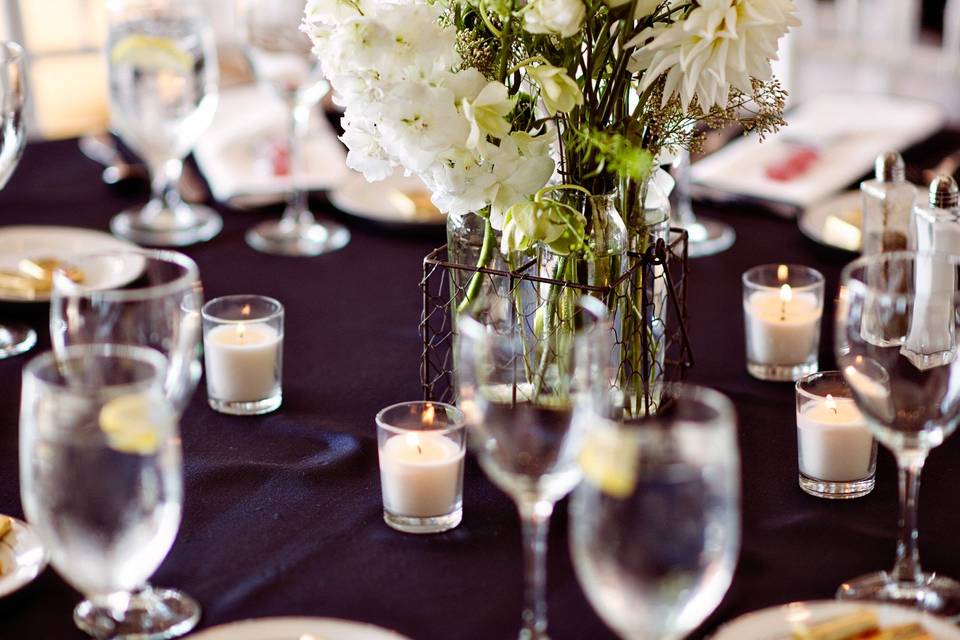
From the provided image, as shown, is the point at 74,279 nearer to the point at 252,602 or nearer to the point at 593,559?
the point at 252,602

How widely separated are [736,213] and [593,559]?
1156 mm

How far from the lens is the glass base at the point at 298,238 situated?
1.66 meters

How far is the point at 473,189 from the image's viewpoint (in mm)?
994

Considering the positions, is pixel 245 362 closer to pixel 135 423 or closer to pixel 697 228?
pixel 135 423

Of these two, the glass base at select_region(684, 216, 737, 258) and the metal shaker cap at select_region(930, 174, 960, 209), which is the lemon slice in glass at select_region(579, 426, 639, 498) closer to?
the metal shaker cap at select_region(930, 174, 960, 209)

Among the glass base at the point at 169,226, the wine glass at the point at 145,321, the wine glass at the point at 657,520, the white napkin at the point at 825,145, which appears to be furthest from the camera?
the white napkin at the point at 825,145

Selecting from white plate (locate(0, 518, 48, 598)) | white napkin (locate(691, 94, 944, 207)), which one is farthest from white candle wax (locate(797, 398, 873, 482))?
white napkin (locate(691, 94, 944, 207))

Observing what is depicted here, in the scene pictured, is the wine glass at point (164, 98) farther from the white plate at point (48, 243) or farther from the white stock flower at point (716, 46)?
the white stock flower at point (716, 46)

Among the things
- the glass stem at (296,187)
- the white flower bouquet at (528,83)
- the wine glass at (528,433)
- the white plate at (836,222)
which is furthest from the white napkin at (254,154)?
the wine glass at (528,433)

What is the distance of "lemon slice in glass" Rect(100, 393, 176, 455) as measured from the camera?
75 cm

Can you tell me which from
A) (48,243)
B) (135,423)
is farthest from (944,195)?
(48,243)

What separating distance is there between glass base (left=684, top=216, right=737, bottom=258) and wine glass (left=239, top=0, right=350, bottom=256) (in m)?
0.46

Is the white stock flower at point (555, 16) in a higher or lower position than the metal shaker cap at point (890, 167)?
higher

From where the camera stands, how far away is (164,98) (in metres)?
1.71
